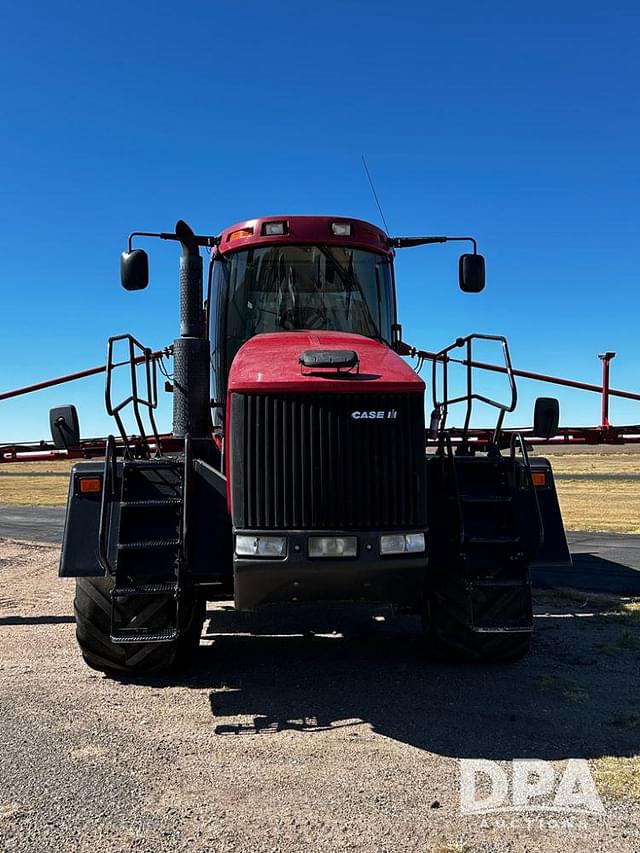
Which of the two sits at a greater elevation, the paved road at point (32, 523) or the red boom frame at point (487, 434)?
the red boom frame at point (487, 434)

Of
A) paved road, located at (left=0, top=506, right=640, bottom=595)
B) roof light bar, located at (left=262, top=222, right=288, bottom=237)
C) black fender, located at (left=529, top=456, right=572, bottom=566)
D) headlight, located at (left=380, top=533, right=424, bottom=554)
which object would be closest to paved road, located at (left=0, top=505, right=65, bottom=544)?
paved road, located at (left=0, top=506, right=640, bottom=595)

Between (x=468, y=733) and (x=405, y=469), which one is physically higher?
(x=405, y=469)

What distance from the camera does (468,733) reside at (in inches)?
176

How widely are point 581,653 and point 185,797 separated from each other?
3775mm

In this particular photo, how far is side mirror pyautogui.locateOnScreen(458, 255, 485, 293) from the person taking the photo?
684cm

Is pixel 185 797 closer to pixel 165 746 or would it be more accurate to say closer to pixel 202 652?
pixel 165 746

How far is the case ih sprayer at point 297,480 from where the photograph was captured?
4.52 meters

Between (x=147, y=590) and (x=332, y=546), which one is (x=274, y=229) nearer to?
(x=332, y=546)

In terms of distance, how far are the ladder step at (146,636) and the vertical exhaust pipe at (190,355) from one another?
1.54 metres

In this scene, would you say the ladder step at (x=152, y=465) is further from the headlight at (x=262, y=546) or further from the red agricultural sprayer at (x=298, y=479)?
the headlight at (x=262, y=546)

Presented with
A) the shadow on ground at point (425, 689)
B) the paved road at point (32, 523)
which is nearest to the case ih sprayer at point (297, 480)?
the shadow on ground at point (425, 689)

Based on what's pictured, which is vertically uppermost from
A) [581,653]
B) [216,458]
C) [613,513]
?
[216,458]

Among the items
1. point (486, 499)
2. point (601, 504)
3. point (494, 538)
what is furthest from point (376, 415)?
point (601, 504)

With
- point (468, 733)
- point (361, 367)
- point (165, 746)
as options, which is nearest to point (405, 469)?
point (361, 367)
